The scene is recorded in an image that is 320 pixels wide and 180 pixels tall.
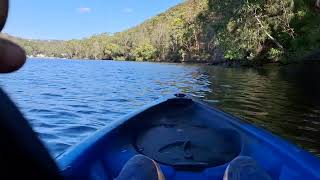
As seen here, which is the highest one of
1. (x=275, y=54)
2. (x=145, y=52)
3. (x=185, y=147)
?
(x=185, y=147)

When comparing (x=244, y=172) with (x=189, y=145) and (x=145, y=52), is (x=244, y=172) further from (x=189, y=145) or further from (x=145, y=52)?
(x=145, y=52)

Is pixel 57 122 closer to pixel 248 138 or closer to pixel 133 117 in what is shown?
pixel 133 117

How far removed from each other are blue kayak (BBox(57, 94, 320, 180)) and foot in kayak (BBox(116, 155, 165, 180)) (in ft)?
1.53

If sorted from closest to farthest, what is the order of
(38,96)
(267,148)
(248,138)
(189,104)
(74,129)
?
(267,148) < (248,138) < (189,104) < (74,129) < (38,96)

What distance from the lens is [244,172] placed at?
342 centimetres

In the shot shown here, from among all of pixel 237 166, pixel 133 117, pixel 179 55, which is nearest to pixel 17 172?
pixel 237 166

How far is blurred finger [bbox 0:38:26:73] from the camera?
0.69m

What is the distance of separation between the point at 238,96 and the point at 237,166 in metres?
12.1

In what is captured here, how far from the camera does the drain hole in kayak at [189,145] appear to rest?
4.45 metres

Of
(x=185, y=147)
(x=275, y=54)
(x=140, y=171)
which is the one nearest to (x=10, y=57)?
(x=140, y=171)

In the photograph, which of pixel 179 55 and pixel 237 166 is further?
pixel 179 55

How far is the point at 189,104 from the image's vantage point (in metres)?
5.96

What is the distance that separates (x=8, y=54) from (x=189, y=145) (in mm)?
4171

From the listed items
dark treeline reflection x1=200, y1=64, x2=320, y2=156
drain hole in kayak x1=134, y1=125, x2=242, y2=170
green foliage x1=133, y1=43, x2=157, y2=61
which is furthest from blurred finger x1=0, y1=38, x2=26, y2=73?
green foliage x1=133, y1=43, x2=157, y2=61
